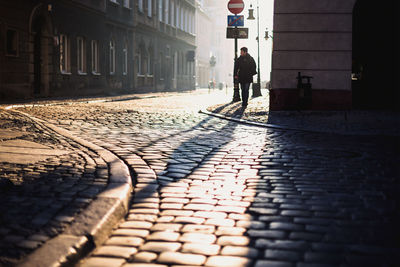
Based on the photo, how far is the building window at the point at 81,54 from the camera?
2752 cm

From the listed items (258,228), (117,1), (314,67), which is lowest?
(258,228)

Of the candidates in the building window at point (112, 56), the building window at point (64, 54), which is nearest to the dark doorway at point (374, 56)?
the building window at point (64, 54)

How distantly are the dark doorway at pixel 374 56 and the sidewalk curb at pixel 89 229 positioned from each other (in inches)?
468

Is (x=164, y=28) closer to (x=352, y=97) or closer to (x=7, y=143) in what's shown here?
(x=352, y=97)

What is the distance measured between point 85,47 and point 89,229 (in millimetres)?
25449

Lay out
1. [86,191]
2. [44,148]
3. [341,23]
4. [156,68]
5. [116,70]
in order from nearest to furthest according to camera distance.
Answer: [86,191] < [44,148] < [341,23] < [116,70] < [156,68]

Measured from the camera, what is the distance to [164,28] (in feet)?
147

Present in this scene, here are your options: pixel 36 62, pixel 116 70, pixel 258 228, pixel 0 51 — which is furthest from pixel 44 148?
pixel 116 70

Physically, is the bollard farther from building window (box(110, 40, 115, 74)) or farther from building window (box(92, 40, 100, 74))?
building window (box(110, 40, 115, 74))

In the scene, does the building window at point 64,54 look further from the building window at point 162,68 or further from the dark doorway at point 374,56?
the building window at point 162,68

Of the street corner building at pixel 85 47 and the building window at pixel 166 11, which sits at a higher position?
the building window at pixel 166 11

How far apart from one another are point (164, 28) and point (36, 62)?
22.1m

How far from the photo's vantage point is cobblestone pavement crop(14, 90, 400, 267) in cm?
342

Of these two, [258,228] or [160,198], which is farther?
[160,198]
